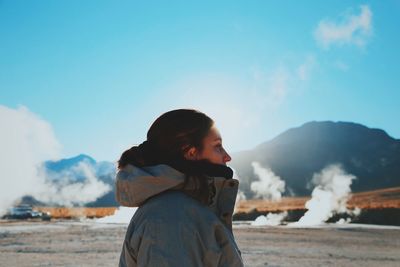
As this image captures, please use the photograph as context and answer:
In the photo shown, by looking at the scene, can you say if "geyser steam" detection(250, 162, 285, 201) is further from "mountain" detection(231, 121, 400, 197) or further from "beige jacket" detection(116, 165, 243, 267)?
"beige jacket" detection(116, 165, 243, 267)

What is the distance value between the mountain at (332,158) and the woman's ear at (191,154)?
127 m

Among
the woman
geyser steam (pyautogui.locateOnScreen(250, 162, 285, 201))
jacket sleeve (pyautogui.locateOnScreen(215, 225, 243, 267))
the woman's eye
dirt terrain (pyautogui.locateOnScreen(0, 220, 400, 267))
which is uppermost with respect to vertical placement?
geyser steam (pyautogui.locateOnScreen(250, 162, 285, 201))

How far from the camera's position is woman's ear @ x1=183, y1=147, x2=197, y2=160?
2042mm

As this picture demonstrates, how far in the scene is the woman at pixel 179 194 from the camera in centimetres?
177

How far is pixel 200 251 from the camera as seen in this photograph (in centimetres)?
180

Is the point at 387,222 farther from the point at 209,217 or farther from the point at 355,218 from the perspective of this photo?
the point at 209,217

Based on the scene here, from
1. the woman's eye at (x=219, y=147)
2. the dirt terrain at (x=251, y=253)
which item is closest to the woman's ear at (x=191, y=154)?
the woman's eye at (x=219, y=147)

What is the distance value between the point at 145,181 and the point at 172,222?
0.22 m

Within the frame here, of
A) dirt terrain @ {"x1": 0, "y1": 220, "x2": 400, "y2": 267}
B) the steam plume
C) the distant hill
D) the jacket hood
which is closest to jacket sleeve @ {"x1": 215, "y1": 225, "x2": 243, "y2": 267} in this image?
the jacket hood

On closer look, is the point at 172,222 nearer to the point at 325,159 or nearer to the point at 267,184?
the point at 267,184

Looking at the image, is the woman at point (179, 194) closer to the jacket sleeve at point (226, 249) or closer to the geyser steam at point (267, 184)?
the jacket sleeve at point (226, 249)

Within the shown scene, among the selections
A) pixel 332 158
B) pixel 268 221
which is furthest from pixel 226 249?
pixel 332 158

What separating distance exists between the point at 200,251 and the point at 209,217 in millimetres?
124

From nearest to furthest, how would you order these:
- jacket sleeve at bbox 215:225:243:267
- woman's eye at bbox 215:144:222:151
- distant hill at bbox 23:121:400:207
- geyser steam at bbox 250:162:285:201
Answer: jacket sleeve at bbox 215:225:243:267 → woman's eye at bbox 215:144:222:151 → geyser steam at bbox 250:162:285:201 → distant hill at bbox 23:121:400:207
